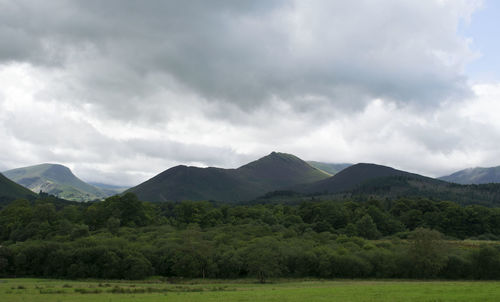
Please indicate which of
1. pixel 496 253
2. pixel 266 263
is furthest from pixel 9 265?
pixel 496 253

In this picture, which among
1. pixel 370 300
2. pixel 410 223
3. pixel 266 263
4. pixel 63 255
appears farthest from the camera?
pixel 410 223

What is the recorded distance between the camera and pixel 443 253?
3425 inches

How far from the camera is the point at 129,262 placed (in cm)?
8769

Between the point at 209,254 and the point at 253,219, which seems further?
the point at 253,219

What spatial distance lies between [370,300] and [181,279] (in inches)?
2224

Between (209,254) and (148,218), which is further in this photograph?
(148,218)

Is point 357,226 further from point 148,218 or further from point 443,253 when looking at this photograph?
point 148,218

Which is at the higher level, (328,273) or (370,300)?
(370,300)

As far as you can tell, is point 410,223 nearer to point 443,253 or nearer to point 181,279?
point 443,253

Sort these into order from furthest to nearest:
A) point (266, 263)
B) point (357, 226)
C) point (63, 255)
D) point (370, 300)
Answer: point (357, 226) → point (63, 255) → point (266, 263) → point (370, 300)

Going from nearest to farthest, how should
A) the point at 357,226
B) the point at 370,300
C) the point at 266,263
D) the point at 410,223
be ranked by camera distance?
the point at 370,300 → the point at 266,263 → the point at 357,226 → the point at 410,223

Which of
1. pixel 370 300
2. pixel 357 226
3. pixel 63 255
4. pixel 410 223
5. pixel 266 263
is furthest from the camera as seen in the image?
pixel 410 223

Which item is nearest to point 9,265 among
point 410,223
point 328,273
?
point 328,273

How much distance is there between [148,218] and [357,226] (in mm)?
86203
